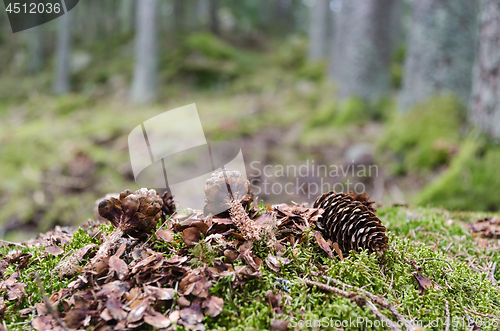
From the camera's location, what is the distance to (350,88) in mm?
7719

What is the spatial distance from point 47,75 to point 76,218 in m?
16.4

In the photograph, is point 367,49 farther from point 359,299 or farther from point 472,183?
point 359,299

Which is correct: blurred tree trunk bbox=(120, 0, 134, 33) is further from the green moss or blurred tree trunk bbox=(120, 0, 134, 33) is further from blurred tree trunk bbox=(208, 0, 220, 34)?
the green moss

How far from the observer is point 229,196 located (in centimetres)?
134

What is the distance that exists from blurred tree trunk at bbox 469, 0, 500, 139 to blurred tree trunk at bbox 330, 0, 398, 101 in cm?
414

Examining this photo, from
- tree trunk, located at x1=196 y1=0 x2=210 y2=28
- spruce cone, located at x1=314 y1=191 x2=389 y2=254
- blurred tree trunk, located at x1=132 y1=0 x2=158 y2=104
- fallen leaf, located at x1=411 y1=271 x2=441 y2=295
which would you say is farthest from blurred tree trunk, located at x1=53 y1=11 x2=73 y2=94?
fallen leaf, located at x1=411 y1=271 x2=441 y2=295

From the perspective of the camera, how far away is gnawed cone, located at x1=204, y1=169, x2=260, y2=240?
1288mm

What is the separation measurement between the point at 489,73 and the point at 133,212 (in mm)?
4066

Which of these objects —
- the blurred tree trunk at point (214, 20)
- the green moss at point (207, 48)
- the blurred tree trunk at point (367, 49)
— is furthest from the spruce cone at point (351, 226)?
the blurred tree trunk at point (214, 20)

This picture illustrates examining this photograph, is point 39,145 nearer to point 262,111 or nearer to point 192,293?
point 262,111

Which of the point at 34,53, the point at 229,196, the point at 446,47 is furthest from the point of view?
the point at 34,53

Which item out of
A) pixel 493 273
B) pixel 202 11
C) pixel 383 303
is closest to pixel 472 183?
pixel 493 273

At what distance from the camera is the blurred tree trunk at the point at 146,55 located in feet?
36.6

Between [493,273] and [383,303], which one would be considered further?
[493,273]
